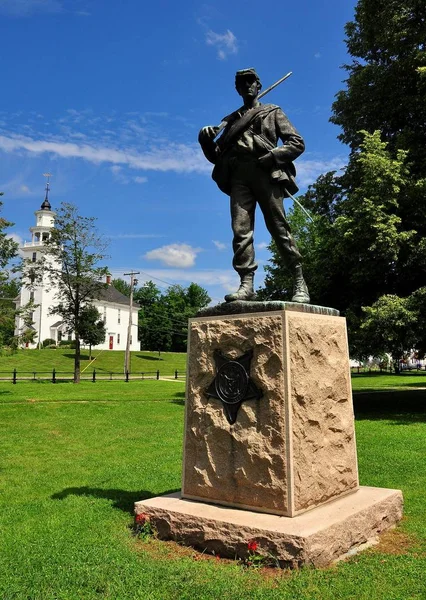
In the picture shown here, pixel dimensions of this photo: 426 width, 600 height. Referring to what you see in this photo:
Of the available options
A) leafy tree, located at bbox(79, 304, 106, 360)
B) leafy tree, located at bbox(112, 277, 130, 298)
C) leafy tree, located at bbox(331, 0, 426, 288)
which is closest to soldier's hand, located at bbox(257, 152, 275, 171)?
leafy tree, located at bbox(331, 0, 426, 288)

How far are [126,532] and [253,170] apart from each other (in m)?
3.84

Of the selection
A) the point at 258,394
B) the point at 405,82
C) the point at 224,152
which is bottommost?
the point at 258,394

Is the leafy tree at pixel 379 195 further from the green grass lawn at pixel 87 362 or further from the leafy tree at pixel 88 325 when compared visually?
the green grass lawn at pixel 87 362

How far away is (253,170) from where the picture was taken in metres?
5.62

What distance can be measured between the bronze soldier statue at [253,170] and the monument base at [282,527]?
2.04 metres

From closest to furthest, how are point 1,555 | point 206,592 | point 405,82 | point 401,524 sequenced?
point 206,592, point 1,555, point 401,524, point 405,82

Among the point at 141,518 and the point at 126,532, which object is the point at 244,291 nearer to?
the point at 141,518

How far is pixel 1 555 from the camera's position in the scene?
467 cm

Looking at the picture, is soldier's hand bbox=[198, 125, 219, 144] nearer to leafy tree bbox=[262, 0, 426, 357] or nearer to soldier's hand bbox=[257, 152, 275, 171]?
soldier's hand bbox=[257, 152, 275, 171]

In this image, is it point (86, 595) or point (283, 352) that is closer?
point (86, 595)

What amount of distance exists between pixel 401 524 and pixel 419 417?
36.6ft

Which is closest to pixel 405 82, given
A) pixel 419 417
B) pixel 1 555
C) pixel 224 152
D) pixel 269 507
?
pixel 419 417

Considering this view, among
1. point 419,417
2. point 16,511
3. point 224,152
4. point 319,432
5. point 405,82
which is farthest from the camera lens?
point 405,82

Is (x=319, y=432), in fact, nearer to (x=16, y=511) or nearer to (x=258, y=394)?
(x=258, y=394)
